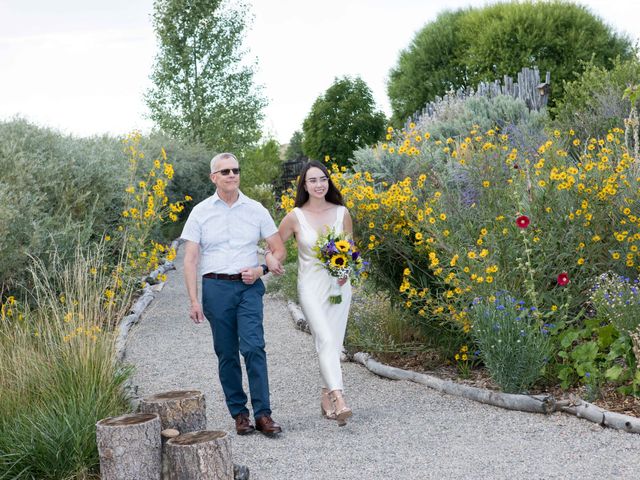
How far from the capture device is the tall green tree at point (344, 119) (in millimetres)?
35219

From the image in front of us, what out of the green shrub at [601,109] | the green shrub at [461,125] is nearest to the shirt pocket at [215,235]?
the green shrub at [461,125]

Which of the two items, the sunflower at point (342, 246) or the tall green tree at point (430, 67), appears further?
the tall green tree at point (430, 67)

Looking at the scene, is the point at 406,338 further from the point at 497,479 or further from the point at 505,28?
the point at 505,28

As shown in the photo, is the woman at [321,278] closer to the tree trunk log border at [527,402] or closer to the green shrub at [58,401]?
the tree trunk log border at [527,402]

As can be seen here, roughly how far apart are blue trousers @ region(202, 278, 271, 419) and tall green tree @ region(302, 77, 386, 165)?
1161 inches

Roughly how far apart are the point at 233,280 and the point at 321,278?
713 millimetres

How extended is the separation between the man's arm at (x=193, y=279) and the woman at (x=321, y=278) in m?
0.74

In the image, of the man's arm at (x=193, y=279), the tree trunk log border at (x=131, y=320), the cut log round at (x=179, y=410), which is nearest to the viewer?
the cut log round at (x=179, y=410)

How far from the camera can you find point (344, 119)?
35.4 meters

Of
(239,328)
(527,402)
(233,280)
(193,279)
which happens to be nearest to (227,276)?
(233,280)

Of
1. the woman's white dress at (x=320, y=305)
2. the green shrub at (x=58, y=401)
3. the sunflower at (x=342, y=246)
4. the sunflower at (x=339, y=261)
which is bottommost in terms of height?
the green shrub at (x=58, y=401)

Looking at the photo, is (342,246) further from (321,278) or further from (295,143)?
(295,143)

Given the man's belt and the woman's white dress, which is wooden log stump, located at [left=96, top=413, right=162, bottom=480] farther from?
the woman's white dress

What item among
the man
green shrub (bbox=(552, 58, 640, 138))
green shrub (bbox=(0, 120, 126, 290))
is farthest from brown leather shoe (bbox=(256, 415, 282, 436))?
green shrub (bbox=(552, 58, 640, 138))
